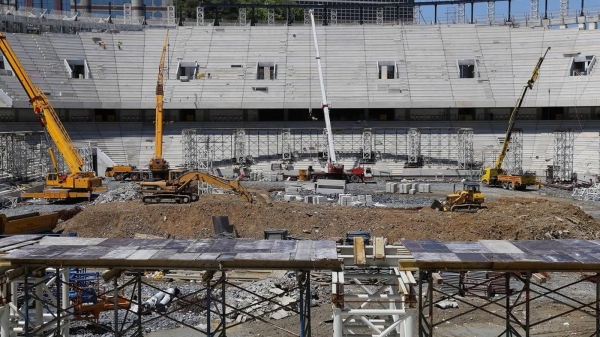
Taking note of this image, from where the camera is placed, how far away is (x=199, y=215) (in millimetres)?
25812

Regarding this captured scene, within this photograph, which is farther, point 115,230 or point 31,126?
point 31,126

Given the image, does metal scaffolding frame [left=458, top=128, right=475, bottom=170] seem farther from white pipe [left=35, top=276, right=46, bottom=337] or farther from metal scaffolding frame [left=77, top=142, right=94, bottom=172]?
white pipe [left=35, top=276, right=46, bottom=337]

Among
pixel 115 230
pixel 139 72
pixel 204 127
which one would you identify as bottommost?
pixel 115 230

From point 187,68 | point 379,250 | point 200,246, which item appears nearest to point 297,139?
point 187,68

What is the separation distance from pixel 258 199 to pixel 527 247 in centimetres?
2041

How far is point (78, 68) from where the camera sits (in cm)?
5275

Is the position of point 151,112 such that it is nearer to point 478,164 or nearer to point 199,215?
point 478,164

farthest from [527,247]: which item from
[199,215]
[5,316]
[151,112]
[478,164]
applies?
[151,112]

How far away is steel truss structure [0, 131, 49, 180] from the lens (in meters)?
38.9

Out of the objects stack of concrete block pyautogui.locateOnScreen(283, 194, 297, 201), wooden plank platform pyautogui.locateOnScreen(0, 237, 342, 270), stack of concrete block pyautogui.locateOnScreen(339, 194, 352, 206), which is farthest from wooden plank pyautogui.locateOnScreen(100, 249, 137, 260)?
stack of concrete block pyautogui.locateOnScreen(283, 194, 297, 201)

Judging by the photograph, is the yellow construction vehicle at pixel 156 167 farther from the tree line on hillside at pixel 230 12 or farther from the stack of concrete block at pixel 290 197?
the tree line on hillside at pixel 230 12

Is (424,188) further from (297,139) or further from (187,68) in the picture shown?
(187,68)

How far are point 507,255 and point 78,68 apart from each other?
4604cm

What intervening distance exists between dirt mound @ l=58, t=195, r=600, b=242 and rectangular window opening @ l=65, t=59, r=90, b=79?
26.9 m
